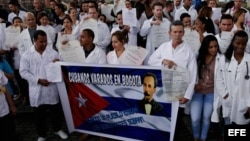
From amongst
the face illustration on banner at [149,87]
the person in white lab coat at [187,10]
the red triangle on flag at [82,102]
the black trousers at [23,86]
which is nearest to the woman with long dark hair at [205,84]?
the face illustration on banner at [149,87]

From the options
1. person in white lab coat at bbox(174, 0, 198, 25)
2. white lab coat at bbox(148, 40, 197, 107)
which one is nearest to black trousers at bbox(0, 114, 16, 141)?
white lab coat at bbox(148, 40, 197, 107)

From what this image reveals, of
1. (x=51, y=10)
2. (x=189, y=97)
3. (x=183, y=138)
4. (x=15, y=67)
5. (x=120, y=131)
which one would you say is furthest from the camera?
(x=51, y=10)

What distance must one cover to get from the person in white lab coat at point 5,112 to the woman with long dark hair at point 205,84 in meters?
2.66

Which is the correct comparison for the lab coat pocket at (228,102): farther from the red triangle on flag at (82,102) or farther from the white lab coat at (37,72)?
the white lab coat at (37,72)

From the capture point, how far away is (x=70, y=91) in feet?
16.7

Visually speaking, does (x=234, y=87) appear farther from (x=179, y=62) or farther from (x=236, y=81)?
(x=179, y=62)

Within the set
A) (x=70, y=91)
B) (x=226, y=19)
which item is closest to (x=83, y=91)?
(x=70, y=91)

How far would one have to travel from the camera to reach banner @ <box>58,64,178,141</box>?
4484 millimetres

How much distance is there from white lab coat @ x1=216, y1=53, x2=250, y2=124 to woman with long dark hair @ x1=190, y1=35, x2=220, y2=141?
0.23m

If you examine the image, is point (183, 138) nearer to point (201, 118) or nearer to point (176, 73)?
point (201, 118)

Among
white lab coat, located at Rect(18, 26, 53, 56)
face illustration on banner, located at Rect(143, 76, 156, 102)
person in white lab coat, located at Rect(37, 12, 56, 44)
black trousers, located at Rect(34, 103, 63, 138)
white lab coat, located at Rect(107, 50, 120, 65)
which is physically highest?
person in white lab coat, located at Rect(37, 12, 56, 44)

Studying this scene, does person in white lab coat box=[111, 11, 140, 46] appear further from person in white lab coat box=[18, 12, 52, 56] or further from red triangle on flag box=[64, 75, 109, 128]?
red triangle on flag box=[64, 75, 109, 128]

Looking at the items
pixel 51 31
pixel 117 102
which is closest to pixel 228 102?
pixel 117 102

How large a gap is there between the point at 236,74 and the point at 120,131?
75.1 inches
